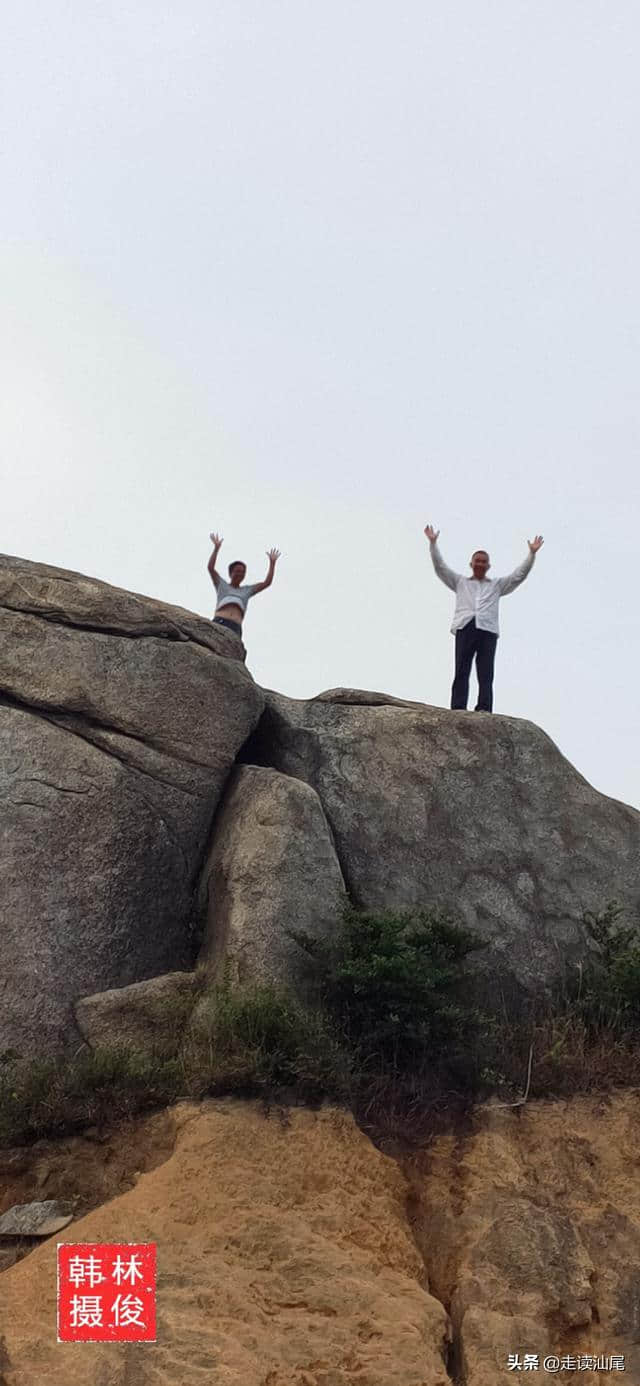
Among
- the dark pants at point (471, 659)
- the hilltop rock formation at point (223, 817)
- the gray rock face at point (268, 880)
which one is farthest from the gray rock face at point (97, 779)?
the dark pants at point (471, 659)

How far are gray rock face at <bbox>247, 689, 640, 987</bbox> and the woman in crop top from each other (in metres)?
1.61

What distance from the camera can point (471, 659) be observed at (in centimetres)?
1473

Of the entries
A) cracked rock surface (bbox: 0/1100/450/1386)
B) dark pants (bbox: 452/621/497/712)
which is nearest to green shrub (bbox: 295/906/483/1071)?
cracked rock surface (bbox: 0/1100/450/1386)

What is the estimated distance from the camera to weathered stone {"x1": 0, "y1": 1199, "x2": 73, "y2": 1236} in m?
9.37

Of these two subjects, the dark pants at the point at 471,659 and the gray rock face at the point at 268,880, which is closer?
the gray rock face at the point at 268,880

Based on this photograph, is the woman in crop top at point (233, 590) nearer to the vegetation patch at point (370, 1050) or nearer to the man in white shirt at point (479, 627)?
the man in white shirt at point (479, 627)

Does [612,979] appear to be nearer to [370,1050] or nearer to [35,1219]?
[370,1050]

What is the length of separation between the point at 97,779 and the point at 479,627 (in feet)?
15.3

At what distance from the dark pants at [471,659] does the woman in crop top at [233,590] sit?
7.37 feet

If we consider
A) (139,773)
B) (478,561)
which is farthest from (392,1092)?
(478,561)

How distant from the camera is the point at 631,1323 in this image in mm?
9383

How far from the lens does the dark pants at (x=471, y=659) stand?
14617 millimetres

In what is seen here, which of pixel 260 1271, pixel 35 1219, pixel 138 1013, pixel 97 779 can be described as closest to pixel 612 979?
pixel 138 1013

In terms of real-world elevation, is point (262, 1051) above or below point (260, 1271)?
above
